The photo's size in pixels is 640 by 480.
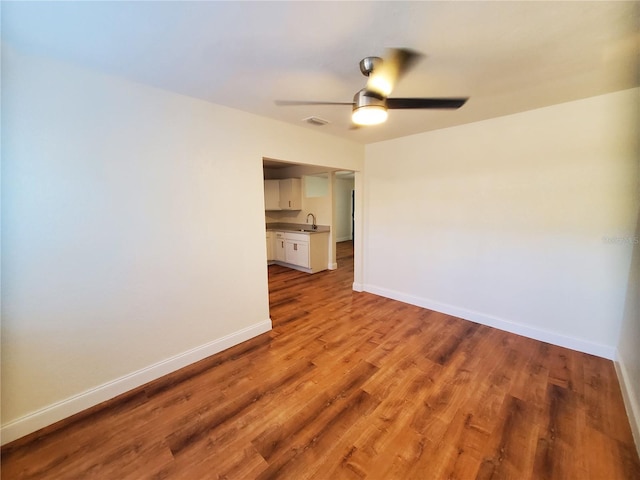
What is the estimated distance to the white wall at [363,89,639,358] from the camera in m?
2.27

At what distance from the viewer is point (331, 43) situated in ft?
Answer: 4.81

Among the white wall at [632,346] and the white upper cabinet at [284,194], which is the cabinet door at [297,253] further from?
the white wall at [632,346]

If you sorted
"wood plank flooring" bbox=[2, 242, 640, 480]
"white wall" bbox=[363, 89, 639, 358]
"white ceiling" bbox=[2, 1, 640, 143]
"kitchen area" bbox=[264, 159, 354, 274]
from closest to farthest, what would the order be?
"white ceiling" bbox=[2, 1, 640, 143] < "wood plank flooring" bbox=[2, 242, 640, 480] < "white wall" bbox=[363, 89, 639, 358] < "kitchen area" bbox=[264, 159, 354, 274]

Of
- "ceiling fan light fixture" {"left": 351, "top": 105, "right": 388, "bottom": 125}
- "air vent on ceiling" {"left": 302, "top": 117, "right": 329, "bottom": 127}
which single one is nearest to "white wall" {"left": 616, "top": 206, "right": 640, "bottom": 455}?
"ceiling fan light fixture" {"left": 351, "top": 105, "right": 388, "bottom": 125}

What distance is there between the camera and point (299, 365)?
2.32 meters

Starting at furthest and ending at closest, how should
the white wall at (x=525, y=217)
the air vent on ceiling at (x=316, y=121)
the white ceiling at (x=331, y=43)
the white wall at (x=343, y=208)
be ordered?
the white wall at (x=343, y=208), the air vent on ceiling at (x=316, y=121), the white wall at (x=525, y=217), the white ceiling at (x=331, y=43)

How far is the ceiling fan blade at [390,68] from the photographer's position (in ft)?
5.12

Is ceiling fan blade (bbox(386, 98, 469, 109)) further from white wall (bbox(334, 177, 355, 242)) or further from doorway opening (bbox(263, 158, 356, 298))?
white wall (bbox(334, 177, 355, 242))

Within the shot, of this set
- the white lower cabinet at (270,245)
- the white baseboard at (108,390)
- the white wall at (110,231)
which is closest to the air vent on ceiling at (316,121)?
the white wall at (110,231)

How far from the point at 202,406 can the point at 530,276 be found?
330 cm

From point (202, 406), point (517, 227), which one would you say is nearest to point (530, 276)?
point (517, 227)

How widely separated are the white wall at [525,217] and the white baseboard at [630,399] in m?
0.35

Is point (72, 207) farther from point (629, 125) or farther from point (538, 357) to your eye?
point (629, 125)

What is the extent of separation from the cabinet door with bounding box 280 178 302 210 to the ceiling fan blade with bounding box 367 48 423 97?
4.20 metres
